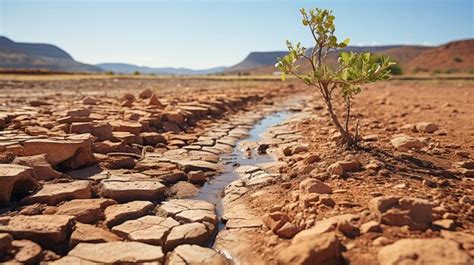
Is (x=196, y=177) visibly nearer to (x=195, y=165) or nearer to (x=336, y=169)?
(x=195, y=165)

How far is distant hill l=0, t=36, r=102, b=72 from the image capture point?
9412 centimetres

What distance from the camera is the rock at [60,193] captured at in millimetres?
3598

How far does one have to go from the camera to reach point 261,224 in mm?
3371

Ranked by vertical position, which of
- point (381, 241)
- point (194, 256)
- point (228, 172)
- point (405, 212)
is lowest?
point (228, 172)

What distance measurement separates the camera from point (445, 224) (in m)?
2.76

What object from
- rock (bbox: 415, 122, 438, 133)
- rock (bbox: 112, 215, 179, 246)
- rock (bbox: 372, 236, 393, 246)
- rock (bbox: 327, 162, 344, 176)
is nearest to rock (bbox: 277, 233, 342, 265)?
rock (bbox: 372, 236, 393, 246)

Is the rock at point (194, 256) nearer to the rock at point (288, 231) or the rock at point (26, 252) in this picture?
the rock at point (288, 231)

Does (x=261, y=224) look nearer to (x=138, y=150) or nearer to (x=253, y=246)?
(x=253, y=246)

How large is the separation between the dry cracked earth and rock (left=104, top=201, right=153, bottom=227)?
1 centimetres

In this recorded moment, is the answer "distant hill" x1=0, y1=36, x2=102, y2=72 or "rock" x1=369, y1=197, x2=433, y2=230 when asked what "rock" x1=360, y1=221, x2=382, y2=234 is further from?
"distant hill" x1=0, y1=36, x2=102, y2=72

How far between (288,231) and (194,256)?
767 millimetres

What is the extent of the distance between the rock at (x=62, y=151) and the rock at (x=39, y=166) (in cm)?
21

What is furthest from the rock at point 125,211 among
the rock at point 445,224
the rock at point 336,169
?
the rock at point 445,224

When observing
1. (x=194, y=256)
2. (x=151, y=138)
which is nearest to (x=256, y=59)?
(x=151, y=138)
